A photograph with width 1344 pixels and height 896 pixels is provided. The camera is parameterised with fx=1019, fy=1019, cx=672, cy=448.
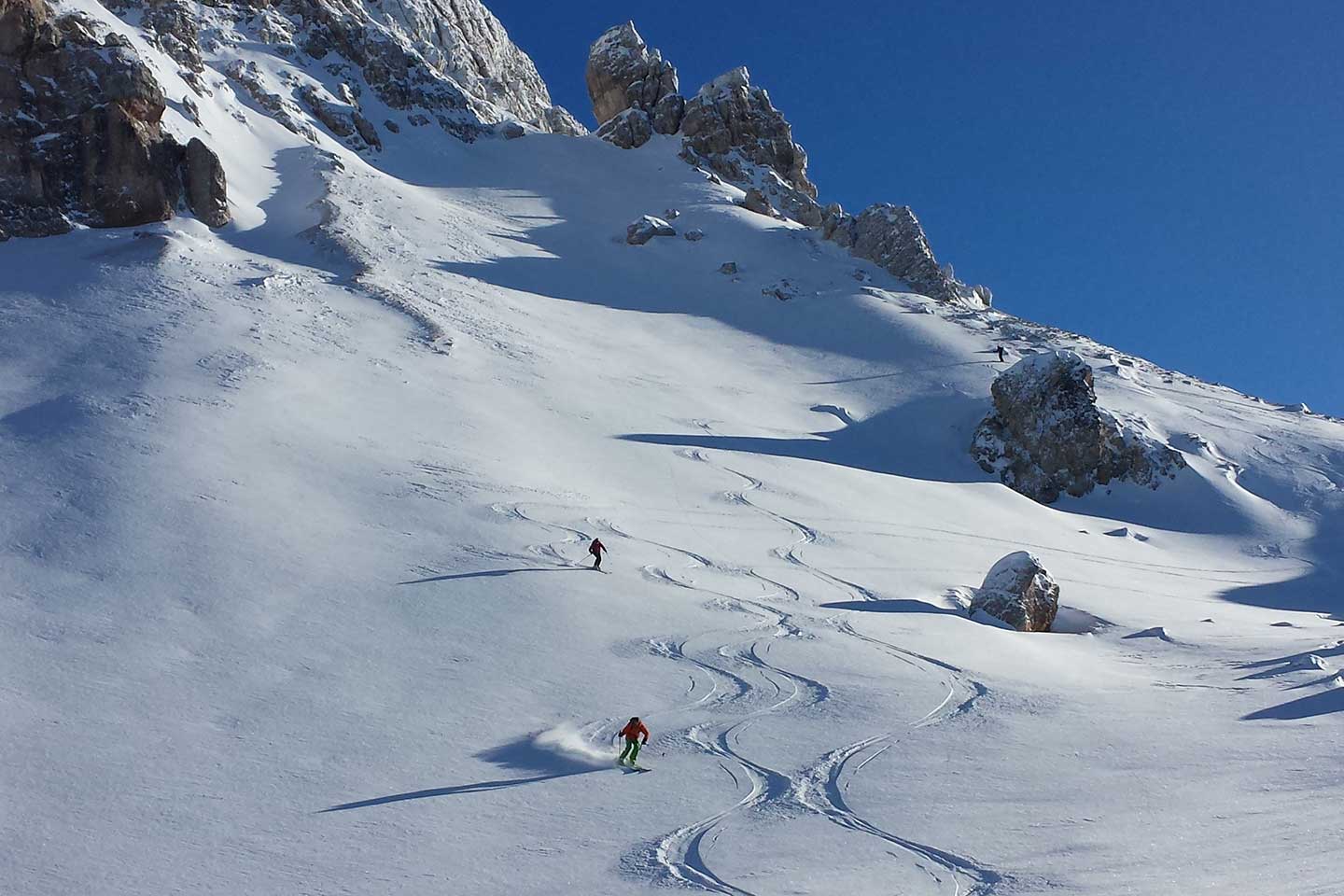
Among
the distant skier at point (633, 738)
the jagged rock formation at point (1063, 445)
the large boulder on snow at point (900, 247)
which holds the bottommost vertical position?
the distant skier at point (633, 738)

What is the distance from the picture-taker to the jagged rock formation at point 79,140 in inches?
1774

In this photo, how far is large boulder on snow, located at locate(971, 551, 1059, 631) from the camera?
24547mm

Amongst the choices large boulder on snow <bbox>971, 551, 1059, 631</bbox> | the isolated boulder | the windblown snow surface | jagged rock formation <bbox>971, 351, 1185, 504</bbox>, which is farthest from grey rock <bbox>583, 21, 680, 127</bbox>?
large boulder on snow <bbox>971, 551, 1059, 631</bbox>

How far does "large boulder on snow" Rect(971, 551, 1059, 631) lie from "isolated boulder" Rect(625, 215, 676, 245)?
149ft

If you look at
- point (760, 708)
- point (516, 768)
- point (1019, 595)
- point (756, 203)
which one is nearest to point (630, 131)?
point (756, 203)

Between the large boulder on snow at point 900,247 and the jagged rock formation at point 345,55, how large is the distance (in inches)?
1266

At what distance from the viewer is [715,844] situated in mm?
11695

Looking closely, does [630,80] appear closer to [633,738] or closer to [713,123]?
[713,123]

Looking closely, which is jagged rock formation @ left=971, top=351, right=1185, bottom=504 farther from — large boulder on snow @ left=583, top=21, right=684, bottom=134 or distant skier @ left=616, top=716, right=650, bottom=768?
large boulder on snow @ left=583, top=21, right=684, bottom=134

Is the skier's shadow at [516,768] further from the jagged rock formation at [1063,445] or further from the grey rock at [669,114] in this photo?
the grey rock at [669,114]

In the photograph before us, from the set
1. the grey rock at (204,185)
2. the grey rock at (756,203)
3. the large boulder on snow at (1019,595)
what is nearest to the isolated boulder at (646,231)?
the grey rock at (756,203)

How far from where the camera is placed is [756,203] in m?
75.8

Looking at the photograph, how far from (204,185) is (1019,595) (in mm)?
42456

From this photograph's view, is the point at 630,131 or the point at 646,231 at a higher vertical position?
the point at 630,131
